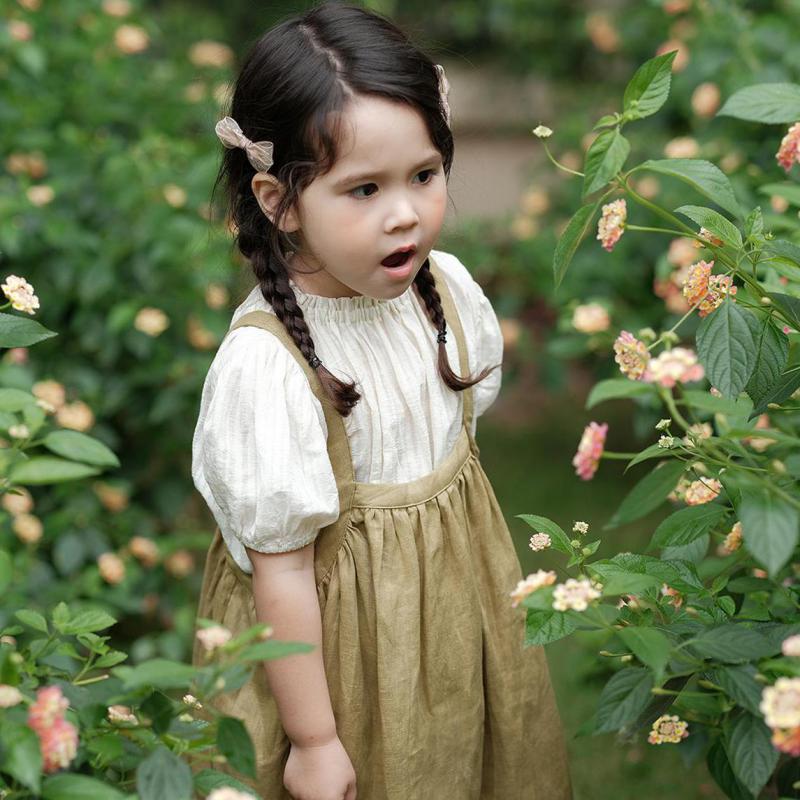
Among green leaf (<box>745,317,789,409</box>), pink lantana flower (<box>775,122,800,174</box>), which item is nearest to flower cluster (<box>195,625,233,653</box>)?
green leaf (<box>745,317,789,409</box>)

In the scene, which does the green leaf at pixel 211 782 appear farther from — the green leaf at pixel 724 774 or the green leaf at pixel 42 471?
the green leaf at pixel 724 774

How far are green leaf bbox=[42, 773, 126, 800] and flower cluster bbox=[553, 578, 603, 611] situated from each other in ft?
1.41

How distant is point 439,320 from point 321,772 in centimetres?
61

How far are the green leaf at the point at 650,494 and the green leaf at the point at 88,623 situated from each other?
1.86ft

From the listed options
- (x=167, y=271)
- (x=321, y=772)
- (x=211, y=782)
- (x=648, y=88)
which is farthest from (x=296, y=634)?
(x=167, y=271)

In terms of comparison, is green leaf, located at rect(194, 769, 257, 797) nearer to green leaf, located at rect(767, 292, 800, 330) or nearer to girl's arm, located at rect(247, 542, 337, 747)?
girl's arm, located at rect(247, 542, 337, 747)

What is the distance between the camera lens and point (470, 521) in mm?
1627

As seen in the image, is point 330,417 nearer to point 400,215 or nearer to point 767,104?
point 400,215

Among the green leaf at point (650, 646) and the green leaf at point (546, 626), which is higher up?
the green leaf at point (650, 646)

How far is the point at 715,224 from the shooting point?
4.04 feet

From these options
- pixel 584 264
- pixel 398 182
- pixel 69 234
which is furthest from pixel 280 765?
pixel 584 264

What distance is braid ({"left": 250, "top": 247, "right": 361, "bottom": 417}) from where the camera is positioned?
143 cm

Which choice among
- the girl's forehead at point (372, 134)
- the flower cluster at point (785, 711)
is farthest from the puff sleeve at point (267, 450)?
the flower cluster at point (785, 711)

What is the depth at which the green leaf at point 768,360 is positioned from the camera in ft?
4.05
